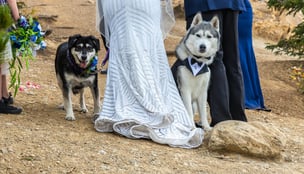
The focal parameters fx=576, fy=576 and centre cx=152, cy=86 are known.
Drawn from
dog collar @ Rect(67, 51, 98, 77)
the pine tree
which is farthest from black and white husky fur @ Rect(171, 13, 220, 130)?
the pine tree

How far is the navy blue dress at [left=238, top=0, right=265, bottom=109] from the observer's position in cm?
731

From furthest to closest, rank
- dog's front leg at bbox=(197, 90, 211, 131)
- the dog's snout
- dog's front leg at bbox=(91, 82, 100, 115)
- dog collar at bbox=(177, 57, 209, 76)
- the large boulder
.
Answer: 1. dog's front leg at bbox=(91, 82, 100, 115)
2. dog's front leg at bbox=(197, 90, 211, 131)
3. dog collar at bbox=(177, 57, 209, 76)
4. the dog's snout
5. the large boulder

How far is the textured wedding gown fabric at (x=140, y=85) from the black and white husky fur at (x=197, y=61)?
16cm

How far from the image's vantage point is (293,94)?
9.13 meters

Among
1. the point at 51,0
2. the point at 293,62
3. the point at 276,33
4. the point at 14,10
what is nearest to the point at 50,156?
the point at 14,10

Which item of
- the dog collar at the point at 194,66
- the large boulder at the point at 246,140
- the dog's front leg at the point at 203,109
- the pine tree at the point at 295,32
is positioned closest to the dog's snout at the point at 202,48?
the dog collar at the point at 194,66

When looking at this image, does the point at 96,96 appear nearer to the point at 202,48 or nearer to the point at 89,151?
the point at 202,48

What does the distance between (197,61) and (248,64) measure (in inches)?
80.4

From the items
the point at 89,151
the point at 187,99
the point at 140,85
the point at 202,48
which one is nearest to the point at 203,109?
the point at 187,99

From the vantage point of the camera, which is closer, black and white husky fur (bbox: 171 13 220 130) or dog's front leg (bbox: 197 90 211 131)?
black and white husky fur (bbox: 171 13 220 130)

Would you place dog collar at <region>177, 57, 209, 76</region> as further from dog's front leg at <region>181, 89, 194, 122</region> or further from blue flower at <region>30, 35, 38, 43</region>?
blue flower at <region>30, 35, 38, 43</region>

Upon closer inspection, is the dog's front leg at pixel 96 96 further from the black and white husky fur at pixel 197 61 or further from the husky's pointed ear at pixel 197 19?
the husky's pointed ear at pixel 197 19

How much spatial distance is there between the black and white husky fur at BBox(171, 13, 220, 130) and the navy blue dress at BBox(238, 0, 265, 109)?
1.65 m

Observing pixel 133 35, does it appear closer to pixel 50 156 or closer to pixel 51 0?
pixel 50 156
